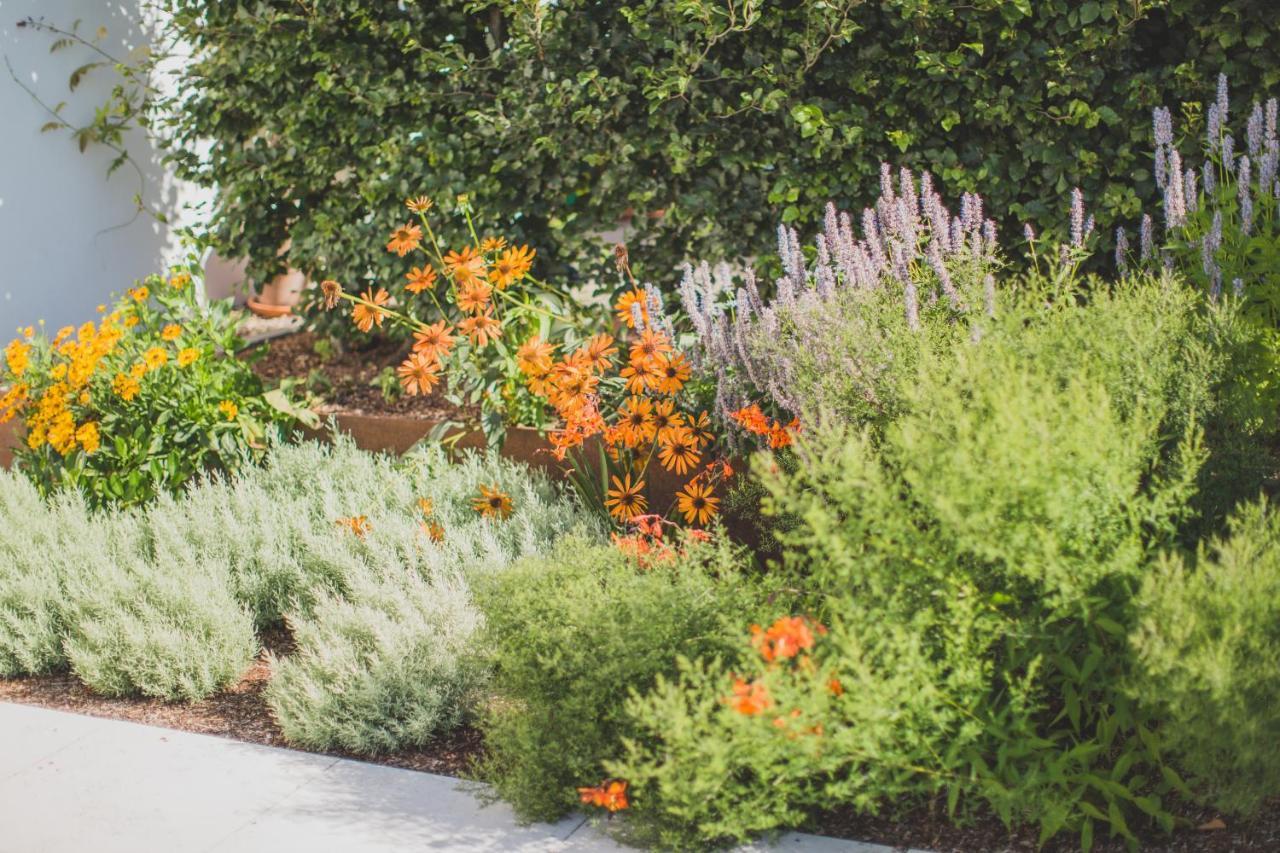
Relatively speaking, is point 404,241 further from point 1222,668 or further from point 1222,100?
point 1222,668

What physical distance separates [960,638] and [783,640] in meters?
0.35

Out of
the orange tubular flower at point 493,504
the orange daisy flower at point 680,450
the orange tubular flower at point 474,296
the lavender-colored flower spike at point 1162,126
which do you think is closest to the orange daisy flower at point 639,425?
the orange daisy flower at point 680,450

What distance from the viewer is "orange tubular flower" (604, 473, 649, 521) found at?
3.77 meters

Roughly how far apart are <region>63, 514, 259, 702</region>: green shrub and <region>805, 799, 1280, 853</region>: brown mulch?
184cm

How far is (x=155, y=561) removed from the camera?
13.2 ft

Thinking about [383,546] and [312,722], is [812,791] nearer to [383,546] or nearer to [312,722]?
[312,722]

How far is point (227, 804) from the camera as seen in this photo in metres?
2.84

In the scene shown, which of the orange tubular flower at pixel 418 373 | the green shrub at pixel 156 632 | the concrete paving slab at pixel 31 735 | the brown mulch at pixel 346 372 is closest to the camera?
the concrete paving slab at pixel 31 735

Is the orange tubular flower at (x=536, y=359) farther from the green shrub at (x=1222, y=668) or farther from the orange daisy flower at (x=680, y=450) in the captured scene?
the green shrub at (x=1222, y=668)

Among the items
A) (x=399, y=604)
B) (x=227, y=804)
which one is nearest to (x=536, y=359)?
(x=399, y=604)

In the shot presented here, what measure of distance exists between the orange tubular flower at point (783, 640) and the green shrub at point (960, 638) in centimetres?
3

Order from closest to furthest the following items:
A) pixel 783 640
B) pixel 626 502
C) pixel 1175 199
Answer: pixel 783 640 → pixel 1175 199 → pixel 626 502

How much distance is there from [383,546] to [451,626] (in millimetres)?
643

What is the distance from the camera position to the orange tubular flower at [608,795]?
2.38m
